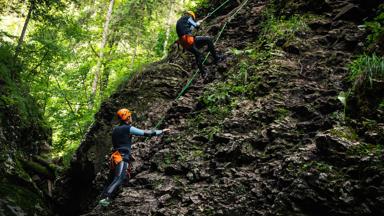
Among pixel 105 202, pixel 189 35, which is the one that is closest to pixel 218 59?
pixel 189 35

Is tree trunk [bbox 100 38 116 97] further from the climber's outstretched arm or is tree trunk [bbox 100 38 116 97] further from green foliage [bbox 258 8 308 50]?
the climber's outstretched arm

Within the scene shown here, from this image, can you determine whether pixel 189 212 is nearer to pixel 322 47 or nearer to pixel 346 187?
pixel 346 187

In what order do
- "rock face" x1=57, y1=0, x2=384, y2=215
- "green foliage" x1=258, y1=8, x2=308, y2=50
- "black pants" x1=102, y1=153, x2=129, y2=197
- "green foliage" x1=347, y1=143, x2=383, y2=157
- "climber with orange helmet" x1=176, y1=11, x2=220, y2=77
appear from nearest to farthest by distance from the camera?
"green foliage" x1=347, y1=143, x2=383, y2=157, "rock face" x1=57, y1=0, x2=384, y2=215, "black pants" x1=102, y1=153, x2=129, y2=197, "green foliage" x1=258, y1=8, x2=308, y2=50, "climber with orange helmet" x1=176, y1=11, x2=220, y2=77

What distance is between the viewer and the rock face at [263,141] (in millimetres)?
4805

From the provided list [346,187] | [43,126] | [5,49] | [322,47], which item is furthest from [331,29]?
[43,126]

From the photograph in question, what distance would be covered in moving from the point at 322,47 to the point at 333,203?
16.4 ft

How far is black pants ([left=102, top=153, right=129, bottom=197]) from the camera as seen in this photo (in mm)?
7183

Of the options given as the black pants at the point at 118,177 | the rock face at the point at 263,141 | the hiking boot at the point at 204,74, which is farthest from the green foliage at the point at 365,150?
the hiking boot at the point at 204,74

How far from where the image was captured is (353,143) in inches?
195

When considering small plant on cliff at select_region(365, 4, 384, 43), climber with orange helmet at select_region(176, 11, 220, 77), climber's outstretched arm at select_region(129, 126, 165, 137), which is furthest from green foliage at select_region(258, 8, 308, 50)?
climber's outstretched arm at select_region(129, 126, 165, 137)

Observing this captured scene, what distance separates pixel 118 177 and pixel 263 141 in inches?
124

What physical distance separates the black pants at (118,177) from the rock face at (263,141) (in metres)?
0.22

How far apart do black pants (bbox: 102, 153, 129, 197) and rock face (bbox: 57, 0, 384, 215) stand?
0.22 metres

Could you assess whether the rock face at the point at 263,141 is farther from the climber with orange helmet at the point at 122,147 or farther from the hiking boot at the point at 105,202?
the climber with orange helmet at the point at 122,147
